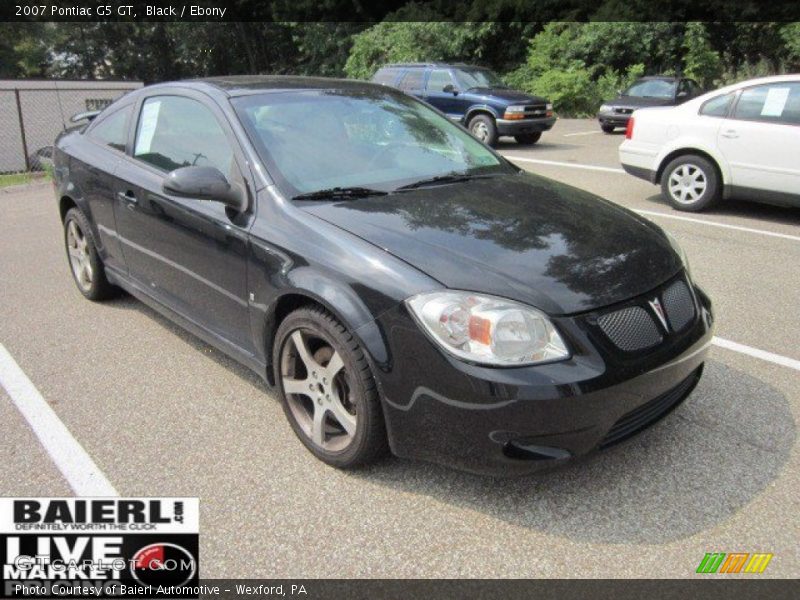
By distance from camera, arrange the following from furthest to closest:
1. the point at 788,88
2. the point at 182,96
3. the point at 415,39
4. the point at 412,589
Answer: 1. the point at 415,39
2. the point at 788,88
3. the point at 182,96
4. the point at 412,589

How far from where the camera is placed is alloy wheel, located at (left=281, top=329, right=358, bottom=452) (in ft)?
9.37

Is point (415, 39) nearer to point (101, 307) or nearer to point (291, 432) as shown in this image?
point (101, 307)

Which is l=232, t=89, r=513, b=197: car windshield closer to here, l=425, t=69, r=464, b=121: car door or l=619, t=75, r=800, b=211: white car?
l=619, t=75, r=800, b=211: white car

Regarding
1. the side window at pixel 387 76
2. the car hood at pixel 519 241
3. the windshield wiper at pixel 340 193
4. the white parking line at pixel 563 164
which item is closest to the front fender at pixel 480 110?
the white parking line at pixel 563 164

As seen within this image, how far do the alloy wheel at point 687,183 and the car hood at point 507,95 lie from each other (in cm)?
636

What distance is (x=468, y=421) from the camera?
2.45 meters

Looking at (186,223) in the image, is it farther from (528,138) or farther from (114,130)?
(528,138)

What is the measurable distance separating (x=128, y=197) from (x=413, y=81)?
11.8 metres

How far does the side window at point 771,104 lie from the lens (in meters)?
7.05

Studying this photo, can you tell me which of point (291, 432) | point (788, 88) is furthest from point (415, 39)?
point (291, 432)

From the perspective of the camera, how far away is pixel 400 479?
9.48 feet

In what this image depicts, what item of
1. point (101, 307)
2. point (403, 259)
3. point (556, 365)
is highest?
point (403, 259)

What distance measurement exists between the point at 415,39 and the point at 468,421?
26.4m

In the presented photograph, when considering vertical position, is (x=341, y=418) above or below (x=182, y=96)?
below
